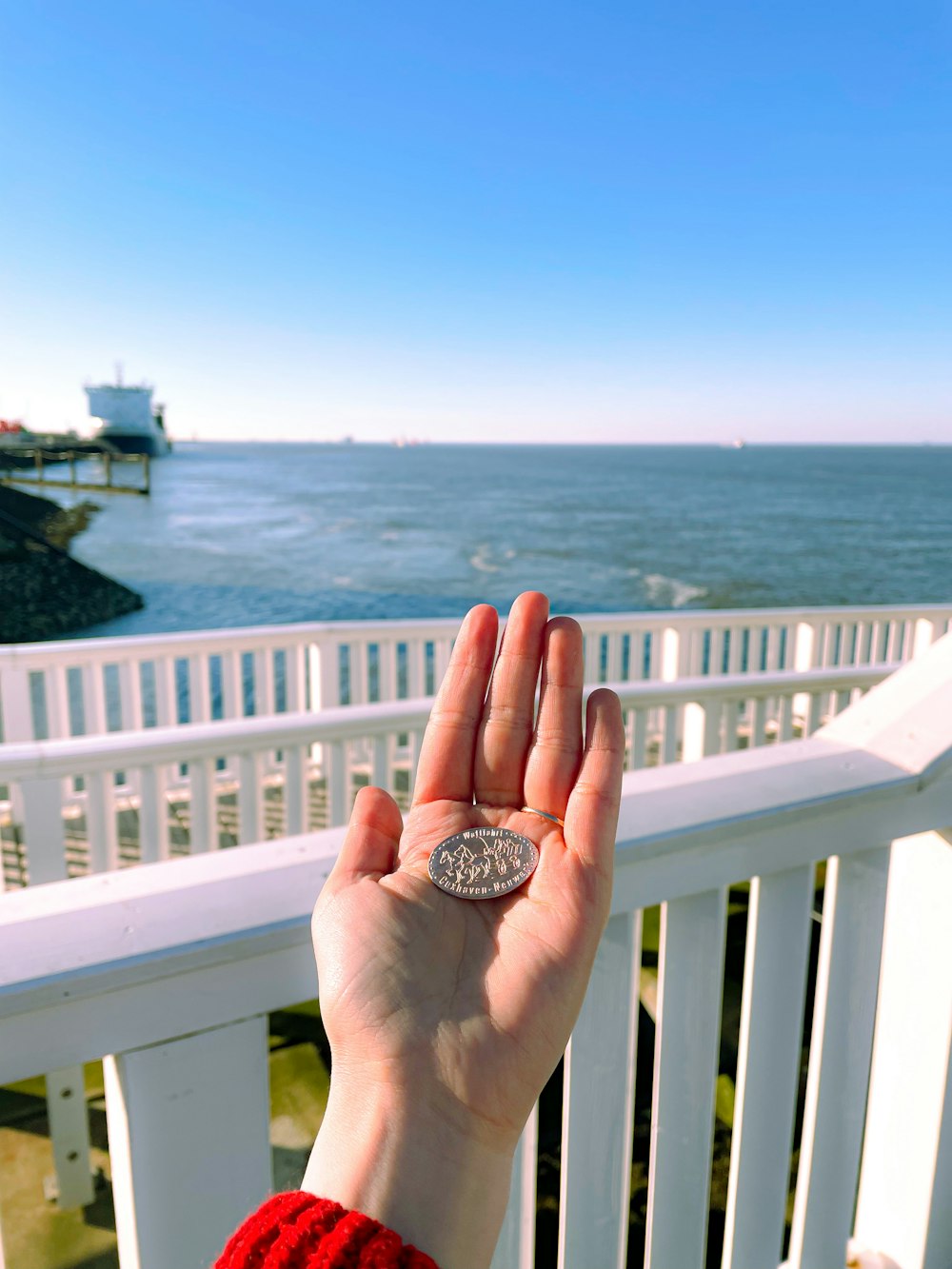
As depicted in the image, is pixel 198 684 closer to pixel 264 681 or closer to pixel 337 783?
pixel 264 681

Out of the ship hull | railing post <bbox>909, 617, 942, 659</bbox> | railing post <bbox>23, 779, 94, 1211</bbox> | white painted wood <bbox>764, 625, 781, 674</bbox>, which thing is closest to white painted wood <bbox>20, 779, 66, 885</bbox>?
railing post <bbox>23, 779, 94, 1211</bbox>

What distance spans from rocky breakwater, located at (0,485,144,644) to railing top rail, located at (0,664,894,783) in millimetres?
30100

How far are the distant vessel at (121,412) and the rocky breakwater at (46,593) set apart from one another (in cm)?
7606

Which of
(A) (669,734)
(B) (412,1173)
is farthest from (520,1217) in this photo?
(A) (669,734)

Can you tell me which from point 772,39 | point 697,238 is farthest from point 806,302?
point 772,39

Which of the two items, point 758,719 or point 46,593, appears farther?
point 46,593

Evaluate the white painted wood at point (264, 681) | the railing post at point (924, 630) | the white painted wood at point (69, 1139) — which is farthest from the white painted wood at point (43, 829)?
the railing post at point (924, 630)

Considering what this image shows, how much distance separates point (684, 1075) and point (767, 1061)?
14 cm

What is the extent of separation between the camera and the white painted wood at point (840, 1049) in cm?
107

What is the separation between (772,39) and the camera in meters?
30.0

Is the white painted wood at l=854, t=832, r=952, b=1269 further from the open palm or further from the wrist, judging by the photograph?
the wrist

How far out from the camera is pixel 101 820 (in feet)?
9.20

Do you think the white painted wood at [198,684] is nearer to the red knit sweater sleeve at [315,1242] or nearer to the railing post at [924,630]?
the red knit sweater sleeve at [315,1242]

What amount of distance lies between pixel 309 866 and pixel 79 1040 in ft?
0.76
